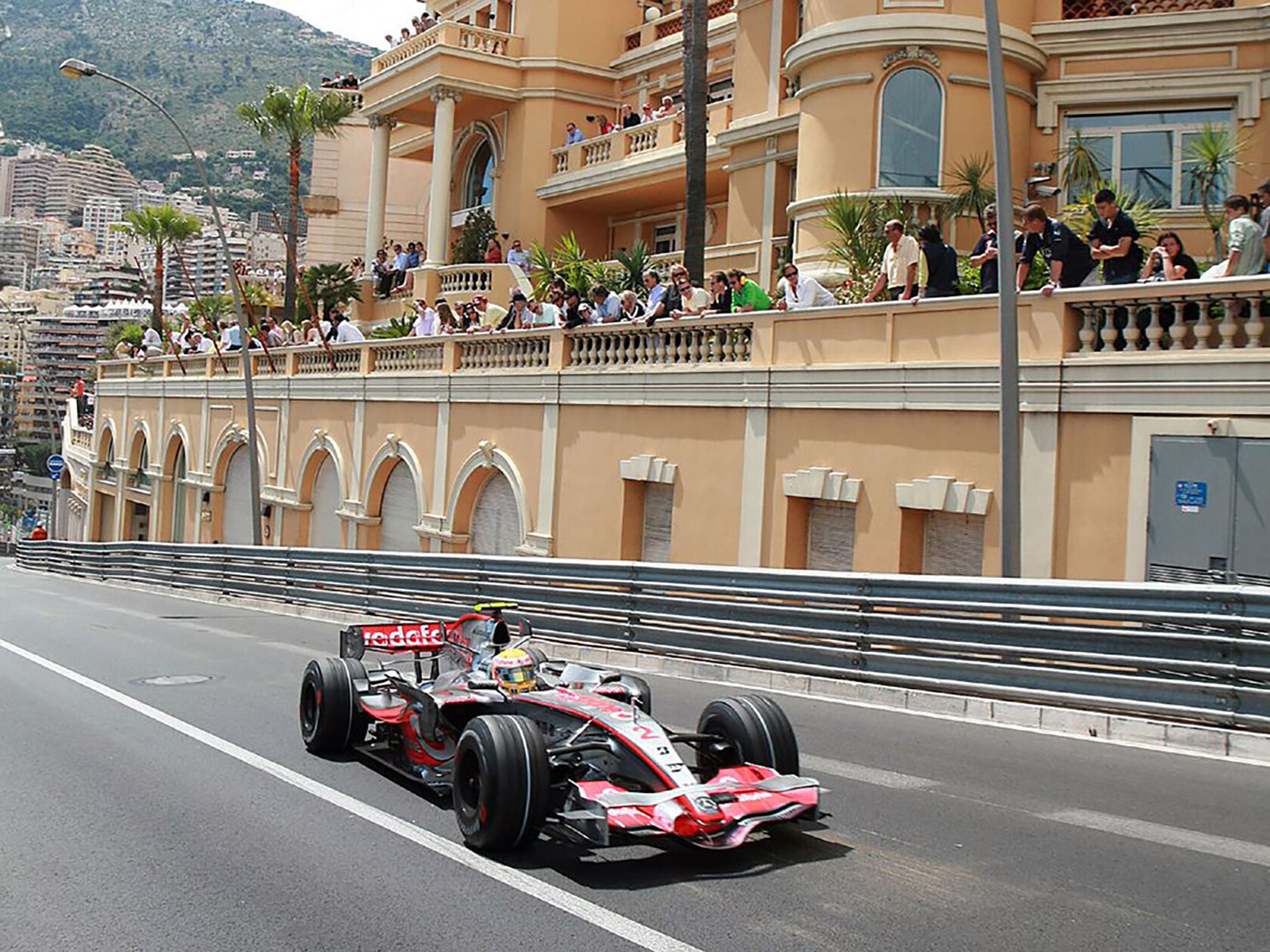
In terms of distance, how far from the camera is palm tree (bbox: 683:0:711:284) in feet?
75.5

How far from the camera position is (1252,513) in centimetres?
1229

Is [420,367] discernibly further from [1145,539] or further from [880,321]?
[1145,539]

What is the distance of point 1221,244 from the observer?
18234mm

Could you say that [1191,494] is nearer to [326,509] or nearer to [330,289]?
[326,509]

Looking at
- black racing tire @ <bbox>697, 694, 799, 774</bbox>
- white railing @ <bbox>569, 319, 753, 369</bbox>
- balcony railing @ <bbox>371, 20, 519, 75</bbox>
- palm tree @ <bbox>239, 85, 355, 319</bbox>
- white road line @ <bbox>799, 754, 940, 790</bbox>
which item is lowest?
white road line @ <bbox>799, 754, 940, 790</bbox>

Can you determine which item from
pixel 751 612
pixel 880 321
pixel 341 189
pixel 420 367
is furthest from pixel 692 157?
pixel 341 189

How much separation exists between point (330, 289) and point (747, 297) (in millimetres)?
22845

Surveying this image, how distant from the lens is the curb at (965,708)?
9539mm

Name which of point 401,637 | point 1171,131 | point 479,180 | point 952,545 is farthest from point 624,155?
point 401,637

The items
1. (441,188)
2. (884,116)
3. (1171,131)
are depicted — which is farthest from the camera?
(441,188)

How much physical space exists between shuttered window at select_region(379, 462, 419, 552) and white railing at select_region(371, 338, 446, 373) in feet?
6.58

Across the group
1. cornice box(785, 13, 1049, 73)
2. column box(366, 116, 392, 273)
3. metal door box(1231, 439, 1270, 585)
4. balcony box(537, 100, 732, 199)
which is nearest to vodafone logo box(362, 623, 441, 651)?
metal door box(1231, 439, 1270, 585)

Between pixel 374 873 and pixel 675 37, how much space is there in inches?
1300

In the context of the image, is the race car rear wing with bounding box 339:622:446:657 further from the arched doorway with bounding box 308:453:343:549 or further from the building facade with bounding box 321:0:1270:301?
the arched doorway with bounding box 308:453:343:549
